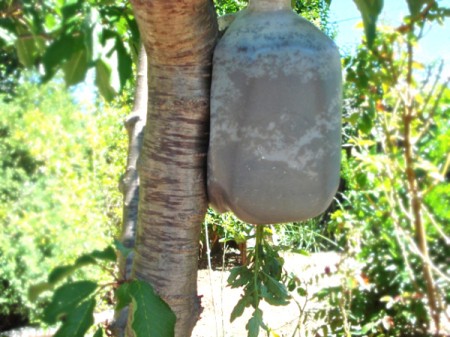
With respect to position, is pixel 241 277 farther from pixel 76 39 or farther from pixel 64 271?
pixel 76 39

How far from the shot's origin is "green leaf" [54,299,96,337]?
2.87 feet

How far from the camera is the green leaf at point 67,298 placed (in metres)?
0.89

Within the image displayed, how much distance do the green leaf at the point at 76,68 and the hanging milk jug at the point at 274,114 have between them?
27cm

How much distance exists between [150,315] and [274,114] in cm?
30

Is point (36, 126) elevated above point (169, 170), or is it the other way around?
point (36, 126)

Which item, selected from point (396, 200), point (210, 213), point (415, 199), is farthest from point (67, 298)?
point (210, 213)

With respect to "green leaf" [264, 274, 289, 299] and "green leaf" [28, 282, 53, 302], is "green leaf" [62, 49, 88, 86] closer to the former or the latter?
"green leaf" [28, 282, 53, 302]

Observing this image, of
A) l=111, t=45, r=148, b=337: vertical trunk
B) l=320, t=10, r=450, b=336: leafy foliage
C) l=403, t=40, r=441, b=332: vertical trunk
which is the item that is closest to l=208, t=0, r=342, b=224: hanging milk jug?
l=111, t=45, r=148, b=337: vertical trunk

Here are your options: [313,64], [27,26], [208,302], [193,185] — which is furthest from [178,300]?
[208,302]

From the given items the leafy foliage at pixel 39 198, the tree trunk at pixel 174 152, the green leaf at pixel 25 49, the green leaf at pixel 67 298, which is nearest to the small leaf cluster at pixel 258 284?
the tree trunk at pixel 174 152

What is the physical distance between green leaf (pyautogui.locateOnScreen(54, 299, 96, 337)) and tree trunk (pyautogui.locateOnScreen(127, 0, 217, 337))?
10cm

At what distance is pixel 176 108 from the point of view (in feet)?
2.99

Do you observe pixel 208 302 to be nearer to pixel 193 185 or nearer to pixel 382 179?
pixel 382 179

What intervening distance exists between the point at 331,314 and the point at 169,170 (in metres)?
1.73
